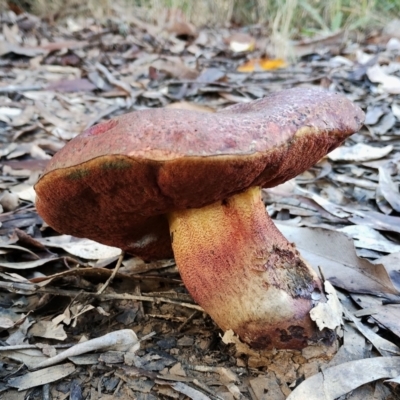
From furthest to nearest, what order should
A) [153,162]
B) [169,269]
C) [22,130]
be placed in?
[22,130] → [169,269] → [153,162]

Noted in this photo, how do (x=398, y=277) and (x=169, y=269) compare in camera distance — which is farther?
(x=169, y=269)

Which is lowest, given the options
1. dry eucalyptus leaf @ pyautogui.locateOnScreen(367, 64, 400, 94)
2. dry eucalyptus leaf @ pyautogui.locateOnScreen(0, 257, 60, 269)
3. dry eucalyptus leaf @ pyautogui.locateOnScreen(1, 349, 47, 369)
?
dry eucalyptus leaf @ pyautogui.locateOnScreen(0, 257, 60, 269)

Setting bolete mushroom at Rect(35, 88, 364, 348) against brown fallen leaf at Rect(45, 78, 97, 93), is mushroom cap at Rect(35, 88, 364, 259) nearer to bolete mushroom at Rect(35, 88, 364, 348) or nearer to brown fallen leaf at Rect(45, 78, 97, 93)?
bolete mushroom at Rect(35, 88, 364, 348)

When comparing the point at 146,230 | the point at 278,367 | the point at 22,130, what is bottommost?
the point at 22,130

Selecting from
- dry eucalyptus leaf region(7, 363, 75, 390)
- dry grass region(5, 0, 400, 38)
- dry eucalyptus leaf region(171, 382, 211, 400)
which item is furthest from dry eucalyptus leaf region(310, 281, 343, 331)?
dry grass region(5, 0, 400, 38)

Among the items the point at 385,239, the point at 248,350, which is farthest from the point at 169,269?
the point at 385,239

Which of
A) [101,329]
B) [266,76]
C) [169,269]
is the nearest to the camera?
[101,329]

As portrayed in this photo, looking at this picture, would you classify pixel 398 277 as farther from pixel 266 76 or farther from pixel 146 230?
pixel 266 76
